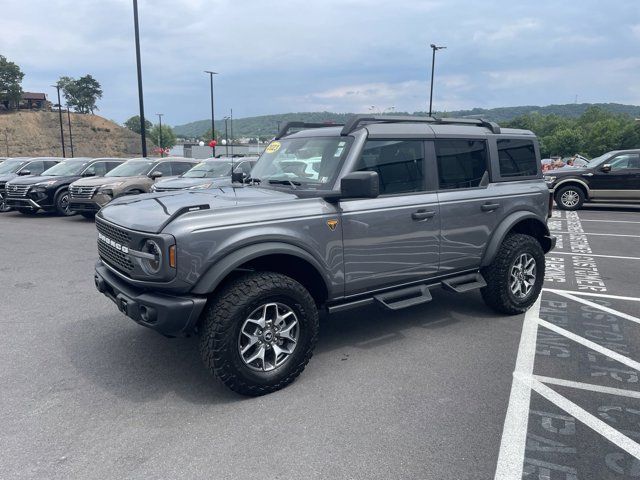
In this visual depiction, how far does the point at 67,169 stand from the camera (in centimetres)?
1458

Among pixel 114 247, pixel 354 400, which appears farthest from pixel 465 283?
pixel 114 247

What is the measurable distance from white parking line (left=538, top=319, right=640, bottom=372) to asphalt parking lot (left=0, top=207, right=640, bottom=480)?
2cm

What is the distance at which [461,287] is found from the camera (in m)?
4.77

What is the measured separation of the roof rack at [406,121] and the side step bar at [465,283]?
1.60 m

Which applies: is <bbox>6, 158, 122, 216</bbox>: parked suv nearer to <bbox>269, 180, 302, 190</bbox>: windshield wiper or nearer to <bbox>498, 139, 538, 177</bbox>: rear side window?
<bbox>269, 180, 302, 190</bbox>: windshield wiper

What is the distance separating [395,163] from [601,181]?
13.0 metres

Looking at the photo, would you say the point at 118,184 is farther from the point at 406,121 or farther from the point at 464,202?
the point at 464,202

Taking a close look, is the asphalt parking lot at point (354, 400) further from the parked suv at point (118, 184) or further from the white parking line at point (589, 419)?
the parked suv at point (118, 184)

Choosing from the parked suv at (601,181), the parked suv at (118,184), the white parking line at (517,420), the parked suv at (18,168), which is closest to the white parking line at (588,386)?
the white parking line at (517,420)

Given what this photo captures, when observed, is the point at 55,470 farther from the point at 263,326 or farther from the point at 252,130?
the point at 252,130

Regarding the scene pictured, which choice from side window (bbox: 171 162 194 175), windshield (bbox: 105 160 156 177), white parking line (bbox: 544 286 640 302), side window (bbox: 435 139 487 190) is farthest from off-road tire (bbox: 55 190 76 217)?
white parking line (bbox: 544 286 640 302)

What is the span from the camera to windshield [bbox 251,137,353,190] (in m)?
4.13

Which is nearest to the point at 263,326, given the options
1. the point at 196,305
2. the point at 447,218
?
the point at 196,305

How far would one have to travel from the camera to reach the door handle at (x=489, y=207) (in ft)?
16.0
